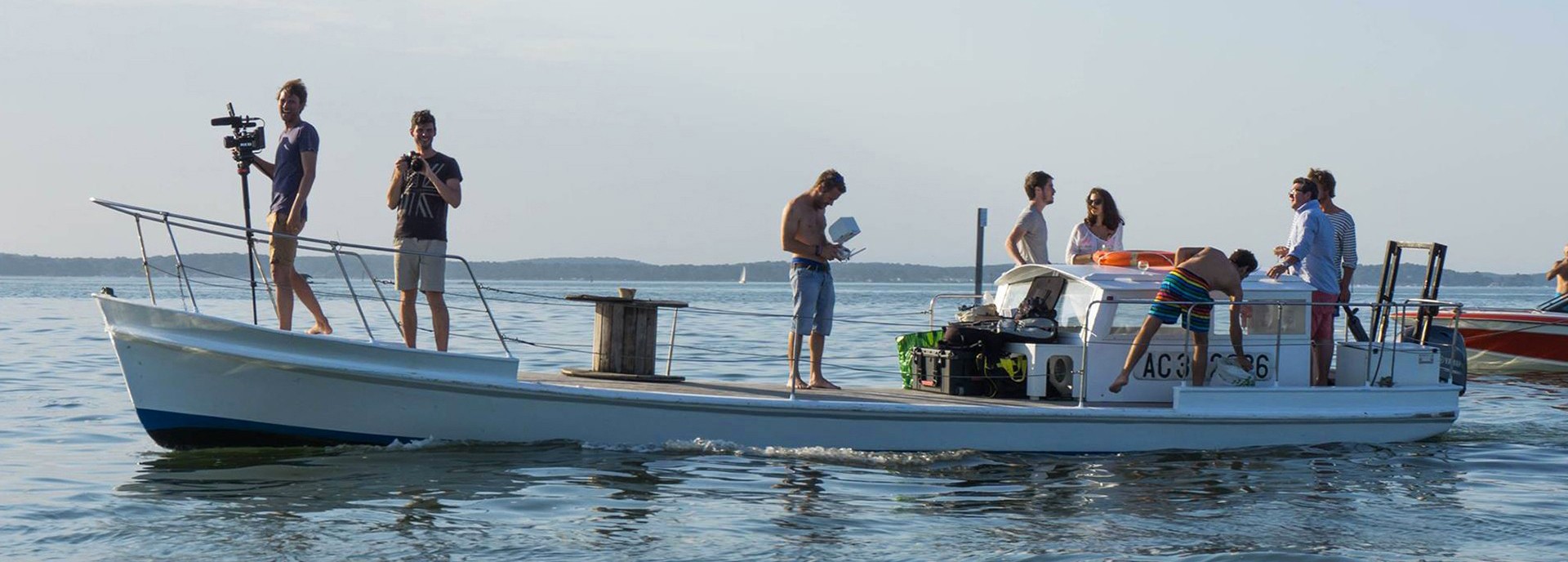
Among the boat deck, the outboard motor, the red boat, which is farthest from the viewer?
the red boat

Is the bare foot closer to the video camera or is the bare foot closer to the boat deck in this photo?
the boat deck

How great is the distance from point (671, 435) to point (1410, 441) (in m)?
6.34

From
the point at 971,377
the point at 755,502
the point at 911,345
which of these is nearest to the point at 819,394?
the point at 971,377

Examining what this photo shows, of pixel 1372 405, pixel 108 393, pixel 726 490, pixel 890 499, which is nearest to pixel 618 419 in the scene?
pixel 726 490

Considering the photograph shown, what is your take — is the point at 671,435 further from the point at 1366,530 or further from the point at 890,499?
the point at 1366,530

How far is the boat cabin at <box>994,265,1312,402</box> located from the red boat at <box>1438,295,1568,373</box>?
11.6m

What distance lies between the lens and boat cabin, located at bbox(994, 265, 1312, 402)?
11547 mm

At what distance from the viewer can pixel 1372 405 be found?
12.2 meters

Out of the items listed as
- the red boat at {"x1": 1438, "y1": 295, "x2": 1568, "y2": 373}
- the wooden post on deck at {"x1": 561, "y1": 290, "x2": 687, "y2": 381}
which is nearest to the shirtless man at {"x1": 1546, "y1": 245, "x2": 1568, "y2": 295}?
the red boat at {"x1": 1438, "y1": 295, "x2": 1568, "y2": 373}

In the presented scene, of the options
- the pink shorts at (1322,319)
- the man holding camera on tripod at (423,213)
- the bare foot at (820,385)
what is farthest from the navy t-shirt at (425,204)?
the pink shorts at (1322,319)

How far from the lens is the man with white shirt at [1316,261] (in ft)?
39.3

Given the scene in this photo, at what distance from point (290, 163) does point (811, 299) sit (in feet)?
12.6

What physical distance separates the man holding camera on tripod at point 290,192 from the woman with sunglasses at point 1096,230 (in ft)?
19.8

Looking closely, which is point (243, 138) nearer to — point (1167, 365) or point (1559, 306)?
point (1167, 365)
